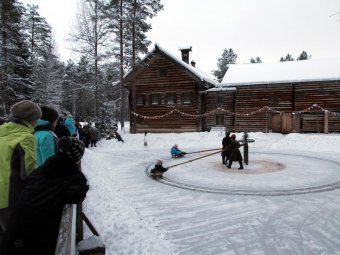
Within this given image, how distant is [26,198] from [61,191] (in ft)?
0.92

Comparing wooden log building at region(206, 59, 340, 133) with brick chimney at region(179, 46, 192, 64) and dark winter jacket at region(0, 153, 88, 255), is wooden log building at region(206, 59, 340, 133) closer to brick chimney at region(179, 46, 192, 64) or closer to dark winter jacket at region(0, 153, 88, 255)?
brick chimney at region(179, 46, 192, 64)

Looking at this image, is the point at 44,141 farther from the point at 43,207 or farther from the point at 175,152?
the point at 175,152

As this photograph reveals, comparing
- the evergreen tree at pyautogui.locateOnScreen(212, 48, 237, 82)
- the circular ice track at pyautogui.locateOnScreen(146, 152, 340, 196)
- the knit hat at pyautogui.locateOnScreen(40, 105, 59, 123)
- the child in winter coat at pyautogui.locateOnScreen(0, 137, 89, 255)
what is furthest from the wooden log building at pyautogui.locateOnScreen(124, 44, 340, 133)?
the evergreen tree at pyautogui.locateOnScreen(212, 48, 237, 82)

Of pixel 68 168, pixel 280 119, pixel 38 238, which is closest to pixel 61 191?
pixel 68 168

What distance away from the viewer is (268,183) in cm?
1005

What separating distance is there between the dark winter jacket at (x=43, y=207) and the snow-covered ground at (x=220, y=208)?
8.73 feet

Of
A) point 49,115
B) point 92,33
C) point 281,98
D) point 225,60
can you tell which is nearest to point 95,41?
point 92,33

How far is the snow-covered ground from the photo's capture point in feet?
18.1

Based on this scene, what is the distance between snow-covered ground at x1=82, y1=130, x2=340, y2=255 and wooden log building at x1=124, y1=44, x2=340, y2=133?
12796 millimetres

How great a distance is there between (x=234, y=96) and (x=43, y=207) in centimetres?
2785

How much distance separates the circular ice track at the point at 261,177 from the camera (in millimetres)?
9375

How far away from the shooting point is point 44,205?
261 cm

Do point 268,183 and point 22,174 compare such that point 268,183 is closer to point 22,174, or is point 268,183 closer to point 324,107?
point 22,174

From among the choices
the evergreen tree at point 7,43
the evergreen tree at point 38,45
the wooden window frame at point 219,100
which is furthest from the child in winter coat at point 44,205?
the evergreen tree at point 38,45
